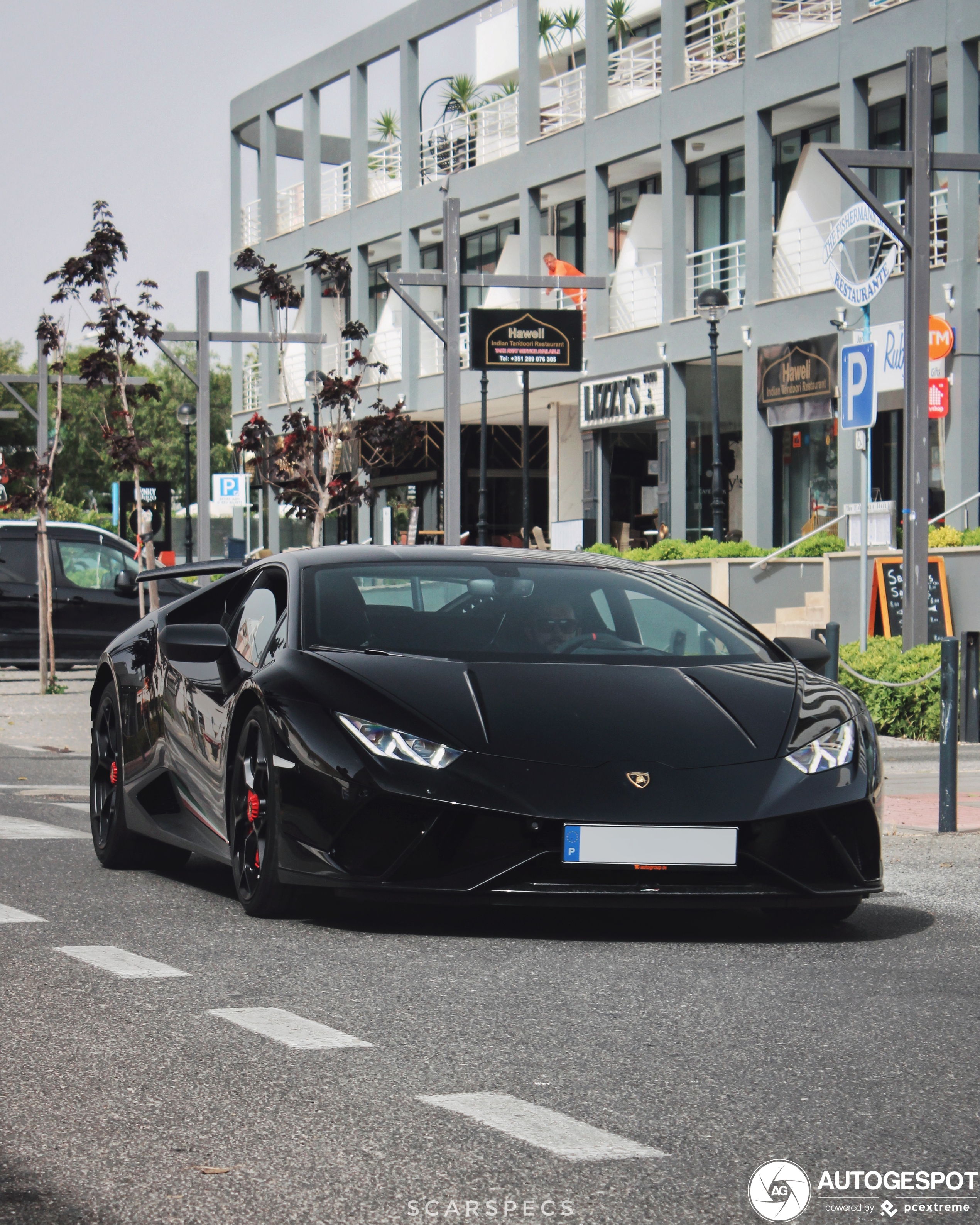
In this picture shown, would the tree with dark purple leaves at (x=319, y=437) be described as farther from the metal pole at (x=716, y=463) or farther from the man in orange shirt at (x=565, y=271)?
the man in orange shirt at (x=565, y=271)

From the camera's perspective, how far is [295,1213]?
10.9ft

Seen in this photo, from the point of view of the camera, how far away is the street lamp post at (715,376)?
29.9 m

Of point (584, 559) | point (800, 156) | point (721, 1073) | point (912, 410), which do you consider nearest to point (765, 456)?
point (800, 156)

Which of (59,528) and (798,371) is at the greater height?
(798,371)

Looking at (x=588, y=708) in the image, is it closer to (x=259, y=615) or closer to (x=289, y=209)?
(x=259, y=615)

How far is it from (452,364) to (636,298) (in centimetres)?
1609

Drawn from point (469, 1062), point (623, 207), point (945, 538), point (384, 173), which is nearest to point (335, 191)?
point (384, 173)

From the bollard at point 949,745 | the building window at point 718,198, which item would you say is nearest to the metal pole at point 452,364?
the bollard at point 949,745

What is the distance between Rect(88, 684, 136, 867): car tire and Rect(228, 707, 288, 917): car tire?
1.43m

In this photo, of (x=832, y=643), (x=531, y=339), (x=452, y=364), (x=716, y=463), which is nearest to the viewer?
(x=832, y=643)

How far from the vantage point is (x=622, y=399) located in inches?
1481

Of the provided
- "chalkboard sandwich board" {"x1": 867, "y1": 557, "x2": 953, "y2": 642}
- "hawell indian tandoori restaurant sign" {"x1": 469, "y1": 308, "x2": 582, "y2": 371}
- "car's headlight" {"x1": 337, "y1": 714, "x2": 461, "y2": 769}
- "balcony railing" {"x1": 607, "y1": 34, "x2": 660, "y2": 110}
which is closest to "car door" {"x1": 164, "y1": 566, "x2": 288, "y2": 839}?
"car's headlight" {"x1": 337, "y1": 714, "x2": 461, "y2": 769}

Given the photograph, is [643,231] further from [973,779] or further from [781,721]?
[781,721]

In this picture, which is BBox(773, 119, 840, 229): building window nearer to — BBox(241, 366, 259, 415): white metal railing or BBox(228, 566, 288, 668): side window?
BBox(241, 366, 259, 415): white metal railing
